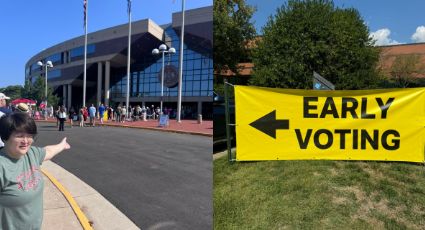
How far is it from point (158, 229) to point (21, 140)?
2538 mm

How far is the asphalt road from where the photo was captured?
461 cm

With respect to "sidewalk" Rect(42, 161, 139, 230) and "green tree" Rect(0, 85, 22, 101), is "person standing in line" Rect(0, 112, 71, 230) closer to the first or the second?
"green tree" Rect(0, 85, 22, 101)

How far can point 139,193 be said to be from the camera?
18.2 ft

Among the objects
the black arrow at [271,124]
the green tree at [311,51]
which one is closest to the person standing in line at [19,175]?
the black arrow at [271,124]

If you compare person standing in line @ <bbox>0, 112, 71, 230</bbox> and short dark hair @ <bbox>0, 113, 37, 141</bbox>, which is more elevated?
short dark hair @ <bbox>0, 113, 37, 141</bbox>

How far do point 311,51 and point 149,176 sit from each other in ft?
49.2

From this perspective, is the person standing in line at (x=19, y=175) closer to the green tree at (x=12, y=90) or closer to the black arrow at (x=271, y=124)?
the green tree at (x=12, y=90)

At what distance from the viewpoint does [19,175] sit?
6.43 feet

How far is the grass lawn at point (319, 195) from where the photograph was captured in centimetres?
463

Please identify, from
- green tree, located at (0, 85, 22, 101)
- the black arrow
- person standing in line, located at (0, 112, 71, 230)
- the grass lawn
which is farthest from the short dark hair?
the black arrow

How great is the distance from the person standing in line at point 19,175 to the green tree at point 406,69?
43478mm

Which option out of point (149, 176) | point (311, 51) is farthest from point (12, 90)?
point (311, 51)

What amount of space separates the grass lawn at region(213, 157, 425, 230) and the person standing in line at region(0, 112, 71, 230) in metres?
2.76

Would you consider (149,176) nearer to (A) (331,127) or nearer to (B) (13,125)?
(A) (331,127)
